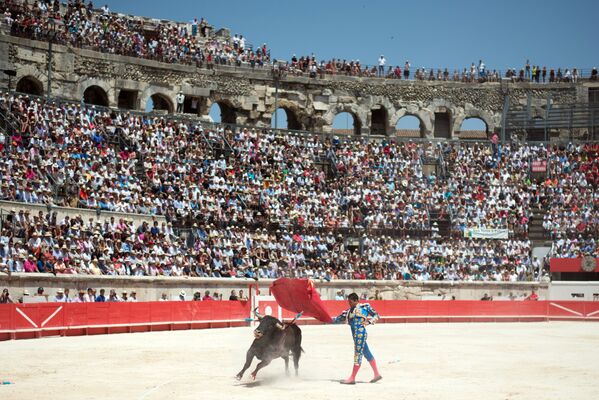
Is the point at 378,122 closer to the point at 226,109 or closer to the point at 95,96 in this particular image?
the point at 226,109

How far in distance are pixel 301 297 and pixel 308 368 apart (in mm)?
2413

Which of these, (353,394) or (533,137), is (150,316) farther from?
(533,137)

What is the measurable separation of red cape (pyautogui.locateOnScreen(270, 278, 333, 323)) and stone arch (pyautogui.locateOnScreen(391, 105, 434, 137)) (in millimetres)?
34650

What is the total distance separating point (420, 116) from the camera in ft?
160

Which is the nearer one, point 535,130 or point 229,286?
point 229,286

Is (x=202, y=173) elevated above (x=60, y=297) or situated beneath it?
elevated above

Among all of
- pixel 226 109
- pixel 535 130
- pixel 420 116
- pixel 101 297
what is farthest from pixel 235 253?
pixel 535 130

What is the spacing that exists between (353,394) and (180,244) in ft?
61.0

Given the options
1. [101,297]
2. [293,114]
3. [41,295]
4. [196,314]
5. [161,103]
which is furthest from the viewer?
[293,114]

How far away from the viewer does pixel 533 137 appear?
158 feet

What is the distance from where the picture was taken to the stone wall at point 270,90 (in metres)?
38.6

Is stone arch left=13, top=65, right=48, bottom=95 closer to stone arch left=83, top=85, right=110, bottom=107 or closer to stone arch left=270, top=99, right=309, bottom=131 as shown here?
stone arch left=83, top=85, right=110, bottom=107

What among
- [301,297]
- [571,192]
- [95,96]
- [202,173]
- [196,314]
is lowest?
[196,314]

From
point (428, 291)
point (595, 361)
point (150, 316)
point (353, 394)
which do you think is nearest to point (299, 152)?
point (428, 291)
